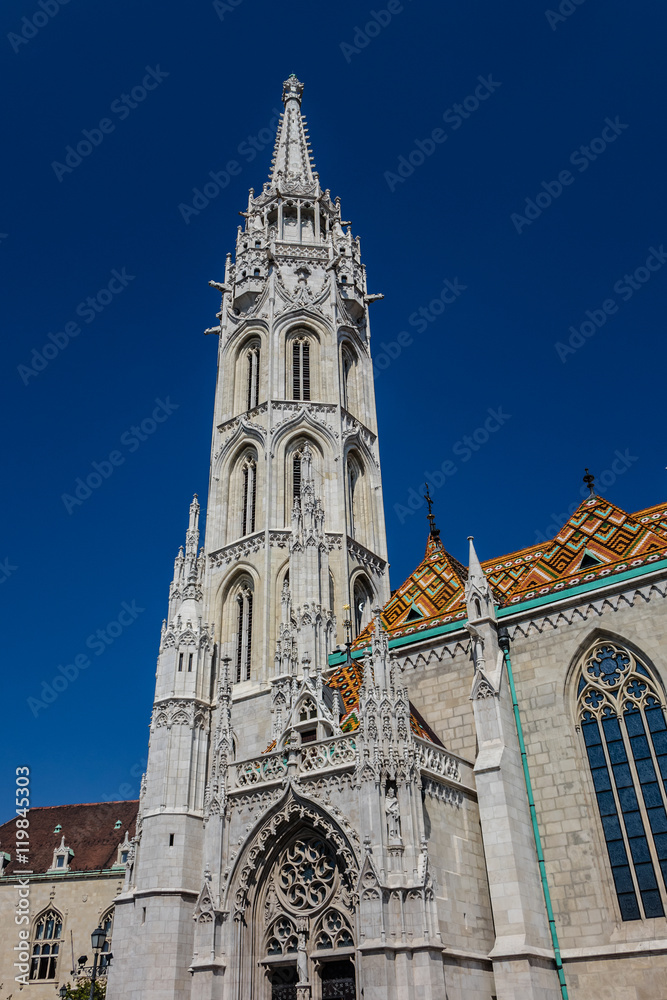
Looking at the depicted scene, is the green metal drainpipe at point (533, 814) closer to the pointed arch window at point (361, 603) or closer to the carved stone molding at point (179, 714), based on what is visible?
the pointed arch window at point (361, 603)

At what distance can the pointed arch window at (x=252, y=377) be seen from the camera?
32.5 m

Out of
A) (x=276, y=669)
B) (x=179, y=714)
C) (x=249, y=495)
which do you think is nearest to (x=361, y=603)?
(x=249, y=495)

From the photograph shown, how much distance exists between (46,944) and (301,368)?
2441 cm

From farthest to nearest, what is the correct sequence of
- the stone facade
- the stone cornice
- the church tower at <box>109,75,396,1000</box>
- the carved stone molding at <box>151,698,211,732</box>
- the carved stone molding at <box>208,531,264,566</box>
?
the carved stone molding at <box>208,531,264,566</box>, the carved stone molding at <box>151,698,211,732</box>, the stone cornice, the church tower at <box>109,75,396,1000</box>, the stone facade

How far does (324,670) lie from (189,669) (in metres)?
3.92

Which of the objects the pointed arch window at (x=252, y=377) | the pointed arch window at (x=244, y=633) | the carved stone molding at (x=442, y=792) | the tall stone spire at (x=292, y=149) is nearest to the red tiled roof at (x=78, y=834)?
the pointed arch window at (x=244, y=633)

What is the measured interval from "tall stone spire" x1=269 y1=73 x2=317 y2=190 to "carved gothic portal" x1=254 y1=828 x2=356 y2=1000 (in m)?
29.9

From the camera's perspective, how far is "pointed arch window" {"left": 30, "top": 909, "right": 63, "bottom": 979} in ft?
106

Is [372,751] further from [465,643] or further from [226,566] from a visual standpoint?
[226,566]

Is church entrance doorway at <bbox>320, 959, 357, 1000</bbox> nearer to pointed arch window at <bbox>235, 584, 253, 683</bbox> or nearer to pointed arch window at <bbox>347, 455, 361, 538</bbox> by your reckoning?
pointed arch window at <bbox>235, 584, 253, 683</bbox>

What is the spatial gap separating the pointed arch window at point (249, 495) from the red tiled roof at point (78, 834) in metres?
16.1

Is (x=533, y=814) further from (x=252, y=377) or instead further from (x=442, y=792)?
(x=252, y=377)

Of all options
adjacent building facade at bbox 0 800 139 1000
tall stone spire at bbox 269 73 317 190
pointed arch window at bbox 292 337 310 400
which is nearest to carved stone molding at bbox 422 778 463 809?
pointed arch window at bbox 292 337 310 400

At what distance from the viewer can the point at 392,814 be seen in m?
16.5
